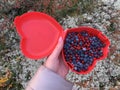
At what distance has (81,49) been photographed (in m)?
2.02

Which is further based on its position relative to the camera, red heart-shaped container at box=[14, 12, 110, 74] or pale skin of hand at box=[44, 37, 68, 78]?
red heart-shaped container at box=[14, 12, 110, 74]

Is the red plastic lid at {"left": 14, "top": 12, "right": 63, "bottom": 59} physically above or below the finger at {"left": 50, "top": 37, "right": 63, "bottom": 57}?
above

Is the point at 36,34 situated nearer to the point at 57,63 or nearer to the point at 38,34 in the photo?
the point at 38,34

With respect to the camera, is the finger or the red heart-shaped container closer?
the finger

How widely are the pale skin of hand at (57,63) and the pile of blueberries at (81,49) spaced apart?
5 cm

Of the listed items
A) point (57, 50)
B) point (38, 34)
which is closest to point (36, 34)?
point (38, 34)

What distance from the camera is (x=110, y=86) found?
2.77 meters

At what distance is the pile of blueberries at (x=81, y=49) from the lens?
200 centimetres

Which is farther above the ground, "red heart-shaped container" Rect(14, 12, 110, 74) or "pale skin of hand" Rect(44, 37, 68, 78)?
"red heart-shaped container" Rect(14, 12, 110, 74)

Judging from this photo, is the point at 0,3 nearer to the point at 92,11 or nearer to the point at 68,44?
the point at 92,11

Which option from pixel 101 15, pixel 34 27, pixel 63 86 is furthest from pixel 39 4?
pixel 63 86

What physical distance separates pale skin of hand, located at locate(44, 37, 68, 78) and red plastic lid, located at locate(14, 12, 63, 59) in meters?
0.08

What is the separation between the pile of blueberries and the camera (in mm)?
2000

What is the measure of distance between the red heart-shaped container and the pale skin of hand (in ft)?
0.18
